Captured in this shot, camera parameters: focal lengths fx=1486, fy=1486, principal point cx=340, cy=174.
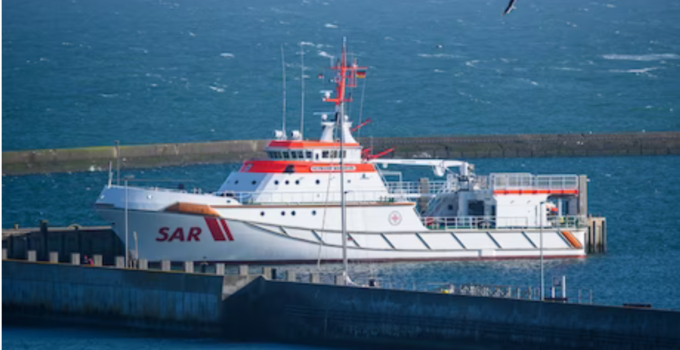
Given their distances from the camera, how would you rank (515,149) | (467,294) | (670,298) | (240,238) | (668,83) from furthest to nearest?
1. (668,83)
2. (515,149)
3. (240,238)
4. (670,298)
5. (467,294)

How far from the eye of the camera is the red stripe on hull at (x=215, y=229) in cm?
4344

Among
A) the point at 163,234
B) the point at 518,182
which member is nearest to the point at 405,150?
the point at 518,182

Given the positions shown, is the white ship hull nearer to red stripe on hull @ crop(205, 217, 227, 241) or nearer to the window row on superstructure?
red stripe on hull @ crop(205, 217, 227, 241)

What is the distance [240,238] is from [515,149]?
128ft

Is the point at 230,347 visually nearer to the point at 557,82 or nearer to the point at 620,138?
the point at 620,138

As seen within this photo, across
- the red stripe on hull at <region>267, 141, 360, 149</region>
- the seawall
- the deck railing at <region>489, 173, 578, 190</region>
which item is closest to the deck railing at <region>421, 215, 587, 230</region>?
the deck railing at <region>489, 173, 578, 190</region>

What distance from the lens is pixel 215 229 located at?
43562 mm

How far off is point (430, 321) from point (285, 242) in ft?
43.0

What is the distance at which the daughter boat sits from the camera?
4341cm

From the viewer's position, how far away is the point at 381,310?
3225cm

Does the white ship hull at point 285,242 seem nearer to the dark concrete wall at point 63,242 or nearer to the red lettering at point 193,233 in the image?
the red lettering at point 193,233

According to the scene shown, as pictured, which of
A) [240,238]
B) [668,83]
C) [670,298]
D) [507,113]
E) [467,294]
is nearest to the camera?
[467,294]

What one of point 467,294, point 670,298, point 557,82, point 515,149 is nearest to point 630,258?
point 670,298

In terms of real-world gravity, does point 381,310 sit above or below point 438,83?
below
